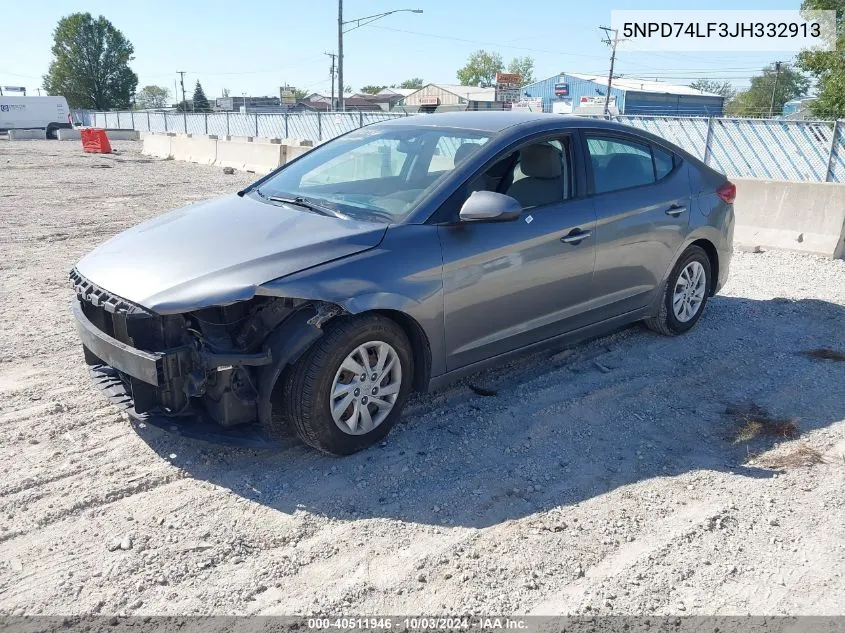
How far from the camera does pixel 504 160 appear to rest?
4.46 m

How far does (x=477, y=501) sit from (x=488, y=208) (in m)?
1.57

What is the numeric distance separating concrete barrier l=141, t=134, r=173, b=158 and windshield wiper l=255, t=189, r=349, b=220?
23.0 m

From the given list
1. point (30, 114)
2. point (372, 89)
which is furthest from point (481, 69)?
point (30, 114)

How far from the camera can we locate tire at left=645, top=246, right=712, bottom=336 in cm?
564

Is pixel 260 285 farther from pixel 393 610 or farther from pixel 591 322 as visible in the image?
pixel 591 322

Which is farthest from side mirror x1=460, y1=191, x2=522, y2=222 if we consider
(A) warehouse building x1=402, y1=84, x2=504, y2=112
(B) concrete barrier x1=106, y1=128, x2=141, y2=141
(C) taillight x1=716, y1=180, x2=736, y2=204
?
(A) warehouse building x1=402, y1=84, x2=504, y2=112

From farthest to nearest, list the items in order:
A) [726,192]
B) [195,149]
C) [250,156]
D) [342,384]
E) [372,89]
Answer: [372,89], [195,149], [250,156], [726,192], [342,384]

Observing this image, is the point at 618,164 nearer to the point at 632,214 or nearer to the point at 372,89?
the point at 632,214

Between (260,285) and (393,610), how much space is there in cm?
157

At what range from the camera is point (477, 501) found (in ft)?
11.5

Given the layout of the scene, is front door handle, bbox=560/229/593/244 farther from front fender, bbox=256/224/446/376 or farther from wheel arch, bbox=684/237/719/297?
wheel arch, bbox=684/237/719/297

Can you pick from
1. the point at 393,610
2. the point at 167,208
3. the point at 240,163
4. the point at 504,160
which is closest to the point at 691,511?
the point at 393,610

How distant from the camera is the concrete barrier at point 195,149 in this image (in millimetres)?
22211

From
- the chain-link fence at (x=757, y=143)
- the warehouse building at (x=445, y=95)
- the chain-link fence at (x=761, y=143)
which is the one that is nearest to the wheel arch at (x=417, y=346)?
the chain-link fence at (x=761, y=143)
